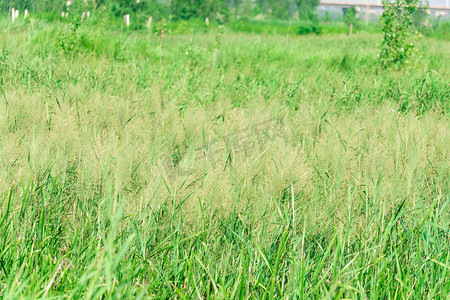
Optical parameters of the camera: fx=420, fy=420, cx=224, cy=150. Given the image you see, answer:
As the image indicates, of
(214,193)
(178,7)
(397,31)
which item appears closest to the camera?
(214,193)

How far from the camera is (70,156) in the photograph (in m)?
1.63

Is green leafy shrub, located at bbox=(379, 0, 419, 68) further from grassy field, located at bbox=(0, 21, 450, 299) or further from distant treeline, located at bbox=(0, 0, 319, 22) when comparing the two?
distant treeline, located at bbox=(0, 0, 319, 22)

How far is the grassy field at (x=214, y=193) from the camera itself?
1.03 metres

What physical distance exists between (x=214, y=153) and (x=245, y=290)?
0.88 metres

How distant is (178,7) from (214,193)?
19.9 meters

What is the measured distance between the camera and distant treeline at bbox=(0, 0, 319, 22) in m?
4.95

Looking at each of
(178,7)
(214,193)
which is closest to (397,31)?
(214,193)

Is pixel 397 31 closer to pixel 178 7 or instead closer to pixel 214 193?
pixel 214 193

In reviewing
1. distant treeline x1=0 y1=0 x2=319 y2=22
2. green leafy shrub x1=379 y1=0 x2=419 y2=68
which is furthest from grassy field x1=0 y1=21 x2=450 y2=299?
distant treeline x1=0 y1=0 x2=319 y2=22

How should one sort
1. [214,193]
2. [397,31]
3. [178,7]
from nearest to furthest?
[214,193], [397,31], [178,7]

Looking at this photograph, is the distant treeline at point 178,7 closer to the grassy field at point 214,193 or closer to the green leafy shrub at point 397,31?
the grassy field at point 214,193

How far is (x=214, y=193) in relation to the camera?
1.34 meters

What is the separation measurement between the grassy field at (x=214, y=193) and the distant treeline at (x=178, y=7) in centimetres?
189

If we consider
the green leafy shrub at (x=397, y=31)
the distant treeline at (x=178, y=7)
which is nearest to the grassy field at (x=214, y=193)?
the green leafy shrub at (x=397, y=31)
